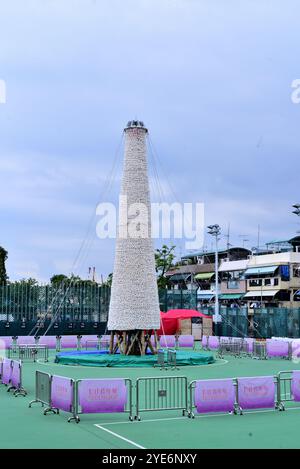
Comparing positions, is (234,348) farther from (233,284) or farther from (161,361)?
(233,284)

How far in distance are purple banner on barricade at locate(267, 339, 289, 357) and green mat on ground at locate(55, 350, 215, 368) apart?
558cm

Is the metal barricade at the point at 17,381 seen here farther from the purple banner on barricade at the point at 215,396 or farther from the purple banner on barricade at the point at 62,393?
the purple banner on barricade at the point at 215,396

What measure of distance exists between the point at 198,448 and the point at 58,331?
36048 mm

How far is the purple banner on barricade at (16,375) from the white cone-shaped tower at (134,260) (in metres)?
8.40

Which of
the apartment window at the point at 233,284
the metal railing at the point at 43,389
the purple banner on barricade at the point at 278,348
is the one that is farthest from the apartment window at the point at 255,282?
the metal railing at the point at 43,389

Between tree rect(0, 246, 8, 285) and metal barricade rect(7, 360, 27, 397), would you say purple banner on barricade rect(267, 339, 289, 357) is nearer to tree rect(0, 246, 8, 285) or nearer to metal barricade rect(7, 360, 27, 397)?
metal barricade rect(7, 360, 27, 397)

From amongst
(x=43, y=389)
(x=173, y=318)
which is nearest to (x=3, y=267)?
(x=173, y=318)

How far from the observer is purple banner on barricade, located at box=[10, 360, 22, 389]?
56.8 feet

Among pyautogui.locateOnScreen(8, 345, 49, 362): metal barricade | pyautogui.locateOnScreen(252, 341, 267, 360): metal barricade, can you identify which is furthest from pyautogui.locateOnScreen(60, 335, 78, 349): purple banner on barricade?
pyautogui.locateOnScreen(252, 341, 267, 360): metal barricade

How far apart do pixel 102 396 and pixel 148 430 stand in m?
1.96

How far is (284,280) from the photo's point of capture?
69.8 m

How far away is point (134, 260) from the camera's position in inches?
1034
